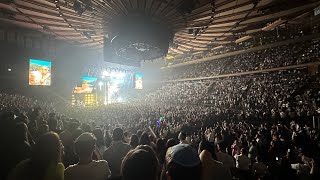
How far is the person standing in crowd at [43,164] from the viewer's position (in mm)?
1925

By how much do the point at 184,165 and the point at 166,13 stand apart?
401 cm

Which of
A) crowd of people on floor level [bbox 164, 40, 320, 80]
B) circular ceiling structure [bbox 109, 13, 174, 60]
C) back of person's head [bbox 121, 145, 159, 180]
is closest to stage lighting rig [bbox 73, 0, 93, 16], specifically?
circular ceiling structure [bbox 109, 13, 174, 60]

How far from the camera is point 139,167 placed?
4.77 ft

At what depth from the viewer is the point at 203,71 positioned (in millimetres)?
29344

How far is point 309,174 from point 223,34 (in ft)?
13.3

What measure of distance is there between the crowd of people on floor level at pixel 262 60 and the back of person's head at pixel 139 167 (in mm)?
19022

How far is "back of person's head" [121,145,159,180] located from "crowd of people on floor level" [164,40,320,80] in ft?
62.4

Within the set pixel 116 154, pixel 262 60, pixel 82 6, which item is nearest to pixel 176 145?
pixel 116 154

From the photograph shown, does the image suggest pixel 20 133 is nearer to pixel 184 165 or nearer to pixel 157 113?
pixel 184 165

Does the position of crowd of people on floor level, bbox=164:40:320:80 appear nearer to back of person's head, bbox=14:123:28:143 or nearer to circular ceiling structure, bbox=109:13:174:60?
circular ceiling structure, bbox=109:13:174:60

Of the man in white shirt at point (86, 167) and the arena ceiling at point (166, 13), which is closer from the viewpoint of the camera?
the man in white shirt at point (86, 167)

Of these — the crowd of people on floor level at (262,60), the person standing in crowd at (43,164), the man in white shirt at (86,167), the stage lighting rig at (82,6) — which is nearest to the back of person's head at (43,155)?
the person standing in crowd at (43,164)

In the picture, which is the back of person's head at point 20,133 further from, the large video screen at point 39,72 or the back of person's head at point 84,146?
the large video screen at point 39,72

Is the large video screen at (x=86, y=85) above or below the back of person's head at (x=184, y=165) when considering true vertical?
above
